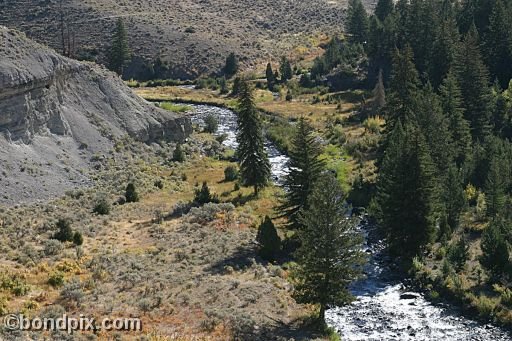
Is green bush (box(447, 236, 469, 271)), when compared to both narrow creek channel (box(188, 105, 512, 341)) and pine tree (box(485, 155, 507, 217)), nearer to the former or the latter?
narrow creek channel (box(188, 105, 512, 341))

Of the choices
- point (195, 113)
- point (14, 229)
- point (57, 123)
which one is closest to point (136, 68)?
point (195, 113)

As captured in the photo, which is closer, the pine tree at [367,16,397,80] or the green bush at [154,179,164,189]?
the green bush at [154,179,164,189]

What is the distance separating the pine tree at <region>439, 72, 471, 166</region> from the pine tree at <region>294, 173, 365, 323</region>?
98.7 ft

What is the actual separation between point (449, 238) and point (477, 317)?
11.2m

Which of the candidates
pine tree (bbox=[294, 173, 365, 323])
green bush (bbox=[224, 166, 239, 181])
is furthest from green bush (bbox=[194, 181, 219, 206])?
pine tree (bbox=[294, 173, 365, 323])

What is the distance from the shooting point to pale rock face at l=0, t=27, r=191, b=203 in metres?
52.8

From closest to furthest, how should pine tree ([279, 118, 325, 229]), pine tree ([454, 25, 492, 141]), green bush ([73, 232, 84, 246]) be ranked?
1. green bush ([73, 232, 84, 246])
2. pine tree ([279, 118, 325, 229])
3. pine tree ([454, 25, 492, 141])

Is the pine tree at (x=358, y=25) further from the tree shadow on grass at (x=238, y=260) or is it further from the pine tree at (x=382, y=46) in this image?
the tree shadow on grass at (x=238, y=260)

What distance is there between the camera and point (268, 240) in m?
45.1

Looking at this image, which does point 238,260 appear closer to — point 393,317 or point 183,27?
point 393,317

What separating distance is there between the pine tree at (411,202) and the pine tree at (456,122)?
1660 centimetres

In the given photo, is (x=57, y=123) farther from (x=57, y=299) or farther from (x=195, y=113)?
(x=195, y=113)

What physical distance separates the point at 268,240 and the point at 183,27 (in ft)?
367

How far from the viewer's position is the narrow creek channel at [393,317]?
3556cm
